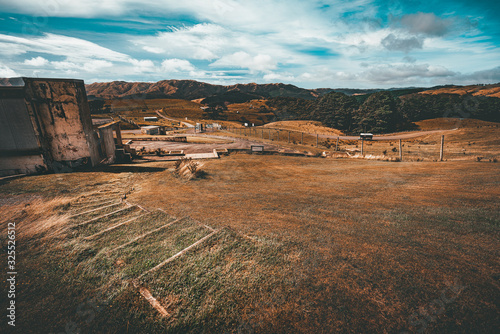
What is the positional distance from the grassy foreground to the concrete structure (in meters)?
4.02

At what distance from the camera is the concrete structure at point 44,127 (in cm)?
907

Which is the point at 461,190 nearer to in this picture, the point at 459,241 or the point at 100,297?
the point at 459,241

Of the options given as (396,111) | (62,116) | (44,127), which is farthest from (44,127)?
(396,111)

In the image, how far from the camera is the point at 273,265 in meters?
3.34

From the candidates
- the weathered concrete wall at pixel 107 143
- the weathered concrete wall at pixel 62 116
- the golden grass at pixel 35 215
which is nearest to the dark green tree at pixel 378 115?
the weathered concrete wall at pixel 107 143

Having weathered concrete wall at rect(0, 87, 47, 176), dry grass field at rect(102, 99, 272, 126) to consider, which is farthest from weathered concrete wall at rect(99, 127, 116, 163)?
dry grass field at rect(102, 99, 272, 126)

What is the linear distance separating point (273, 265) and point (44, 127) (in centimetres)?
1250

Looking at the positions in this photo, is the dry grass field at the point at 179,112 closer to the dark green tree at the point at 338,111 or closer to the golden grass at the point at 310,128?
the golden grass at the point at 310,128

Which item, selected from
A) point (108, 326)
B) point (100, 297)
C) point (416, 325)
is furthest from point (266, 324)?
point (100, 297)

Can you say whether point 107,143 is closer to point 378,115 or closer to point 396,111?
point 378,115

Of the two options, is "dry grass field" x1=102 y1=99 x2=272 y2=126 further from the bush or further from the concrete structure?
the bush

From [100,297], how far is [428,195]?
850 centimetres

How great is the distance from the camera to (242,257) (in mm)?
3559

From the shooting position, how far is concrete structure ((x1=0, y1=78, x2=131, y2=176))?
9.07 metres
